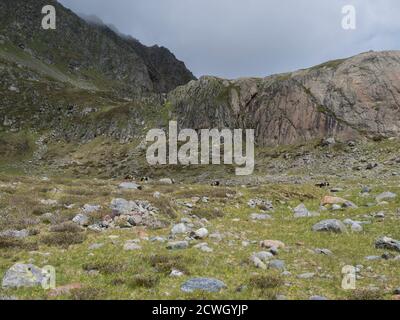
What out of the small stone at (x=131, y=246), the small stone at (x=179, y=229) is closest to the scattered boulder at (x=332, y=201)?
the small stone at (x=179, y=229)

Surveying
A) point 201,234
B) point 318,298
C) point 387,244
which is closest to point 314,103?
point 387,244

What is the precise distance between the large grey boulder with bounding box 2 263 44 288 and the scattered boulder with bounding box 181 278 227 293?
13.6 ft

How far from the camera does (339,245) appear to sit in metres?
17.5

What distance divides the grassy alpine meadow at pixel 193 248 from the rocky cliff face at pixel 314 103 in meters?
41.3

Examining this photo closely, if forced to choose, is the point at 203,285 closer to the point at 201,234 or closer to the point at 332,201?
the point at 201,234

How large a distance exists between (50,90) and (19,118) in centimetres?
2045

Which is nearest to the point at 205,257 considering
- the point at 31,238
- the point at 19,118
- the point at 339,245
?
the point at 339,245

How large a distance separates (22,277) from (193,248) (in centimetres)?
643

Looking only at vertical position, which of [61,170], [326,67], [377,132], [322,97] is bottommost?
[61,170]

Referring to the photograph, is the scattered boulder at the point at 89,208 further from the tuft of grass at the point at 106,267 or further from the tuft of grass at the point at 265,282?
the tuft of grass at the point at 265,282

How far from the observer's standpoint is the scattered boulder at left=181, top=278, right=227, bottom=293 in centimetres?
1165

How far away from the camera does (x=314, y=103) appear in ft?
236

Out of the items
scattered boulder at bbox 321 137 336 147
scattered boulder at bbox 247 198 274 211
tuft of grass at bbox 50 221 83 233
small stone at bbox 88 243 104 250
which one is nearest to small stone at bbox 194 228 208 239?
small stone at bbox 88 243 104 250

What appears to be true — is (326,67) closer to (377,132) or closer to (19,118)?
(377,132)
